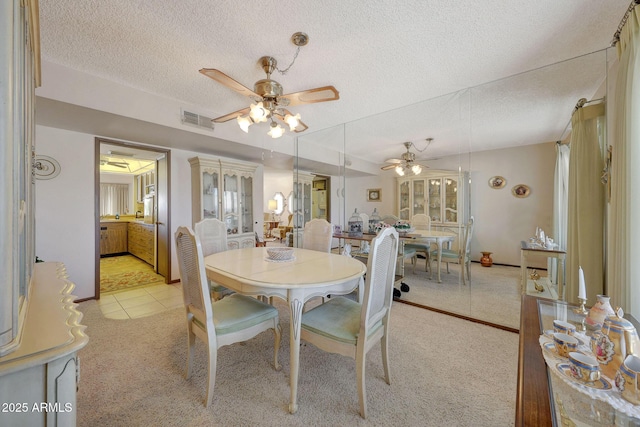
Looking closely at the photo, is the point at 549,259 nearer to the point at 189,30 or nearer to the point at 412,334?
the point at 412,334

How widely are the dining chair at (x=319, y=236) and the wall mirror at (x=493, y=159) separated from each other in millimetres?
1228

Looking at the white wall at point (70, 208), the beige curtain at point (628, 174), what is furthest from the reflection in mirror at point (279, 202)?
the beige curtain at point (628, 174)

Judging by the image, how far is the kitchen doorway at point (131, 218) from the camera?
3.63 meters

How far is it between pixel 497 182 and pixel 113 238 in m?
7.38

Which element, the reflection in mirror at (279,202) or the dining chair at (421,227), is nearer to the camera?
the dining chair at (421,227)

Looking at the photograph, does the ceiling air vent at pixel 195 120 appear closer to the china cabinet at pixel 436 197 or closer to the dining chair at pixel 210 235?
the dining chair at pixel 210 235

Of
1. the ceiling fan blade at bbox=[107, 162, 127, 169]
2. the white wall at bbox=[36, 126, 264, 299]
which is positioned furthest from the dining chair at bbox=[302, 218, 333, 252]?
the ceiling fan blade at bbox=[107, 162, 127, 169]

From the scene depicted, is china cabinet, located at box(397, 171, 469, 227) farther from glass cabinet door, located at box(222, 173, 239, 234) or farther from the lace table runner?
glass cabinet door, located at box(222, 173, 239, 234)

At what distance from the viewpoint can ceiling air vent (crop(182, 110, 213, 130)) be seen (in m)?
2.90

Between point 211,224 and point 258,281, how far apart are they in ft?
5.10

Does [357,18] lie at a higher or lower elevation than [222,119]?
higher

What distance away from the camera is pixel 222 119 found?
245 cm

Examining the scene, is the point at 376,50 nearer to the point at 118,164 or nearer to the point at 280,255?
the point at 280,255

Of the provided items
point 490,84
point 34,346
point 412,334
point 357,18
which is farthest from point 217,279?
point 490,84
